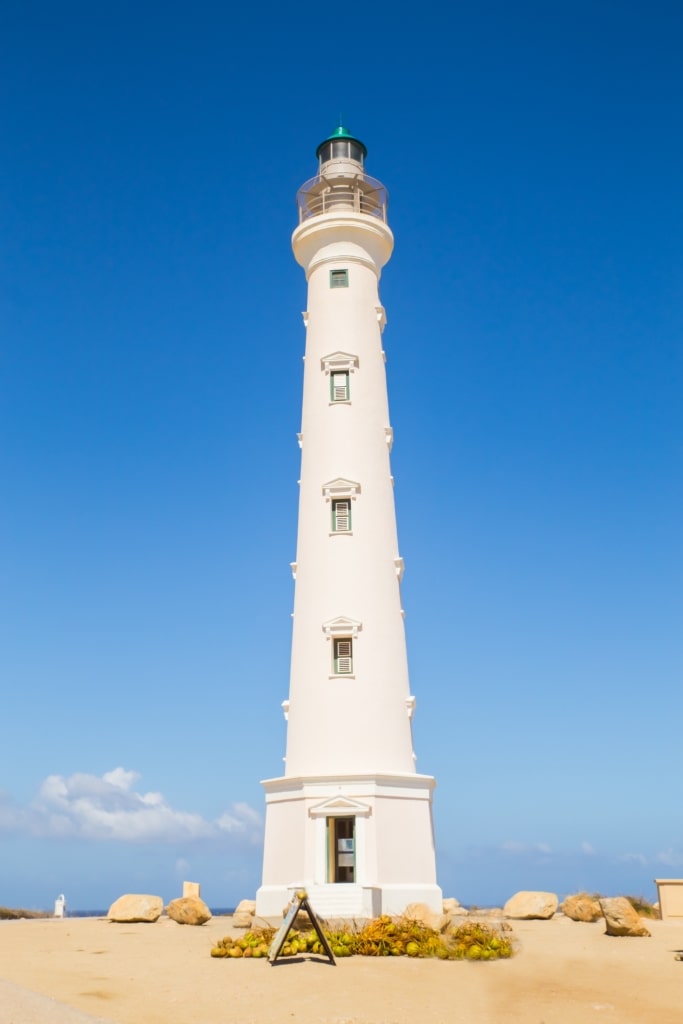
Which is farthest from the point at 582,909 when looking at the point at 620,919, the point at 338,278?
the point at 338,278

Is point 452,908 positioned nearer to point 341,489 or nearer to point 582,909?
point 582,909

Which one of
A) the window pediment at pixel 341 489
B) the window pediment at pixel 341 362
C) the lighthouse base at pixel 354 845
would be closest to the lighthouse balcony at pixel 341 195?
the window pediment at pixel 341 362

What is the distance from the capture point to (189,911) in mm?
26641

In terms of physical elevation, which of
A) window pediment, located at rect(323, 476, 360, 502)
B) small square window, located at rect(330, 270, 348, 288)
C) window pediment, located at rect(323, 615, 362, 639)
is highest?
small square window, located at rect(330, 270, 348, 288)

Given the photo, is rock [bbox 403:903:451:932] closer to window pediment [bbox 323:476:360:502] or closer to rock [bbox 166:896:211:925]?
rock [bbox 166:896:211:925]

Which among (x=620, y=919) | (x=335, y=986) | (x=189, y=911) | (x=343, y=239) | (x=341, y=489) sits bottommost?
(x=335, y=986)

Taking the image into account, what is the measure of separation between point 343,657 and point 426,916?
24.9 feet

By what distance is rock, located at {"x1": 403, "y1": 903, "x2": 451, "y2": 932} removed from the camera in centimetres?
2131

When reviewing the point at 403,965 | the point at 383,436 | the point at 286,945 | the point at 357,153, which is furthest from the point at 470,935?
the point at 357,153

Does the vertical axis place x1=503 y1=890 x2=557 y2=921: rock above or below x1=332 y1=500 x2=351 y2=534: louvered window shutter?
below

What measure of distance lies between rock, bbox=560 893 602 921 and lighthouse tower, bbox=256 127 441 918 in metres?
5.13

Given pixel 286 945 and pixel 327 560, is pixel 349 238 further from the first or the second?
pixel 286 945

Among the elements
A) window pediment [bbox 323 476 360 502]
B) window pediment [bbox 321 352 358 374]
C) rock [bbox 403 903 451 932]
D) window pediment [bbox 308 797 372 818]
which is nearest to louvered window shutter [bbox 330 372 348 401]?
window pediment [bbox 321 352 358 374]

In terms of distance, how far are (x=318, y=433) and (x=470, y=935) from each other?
16.5m
